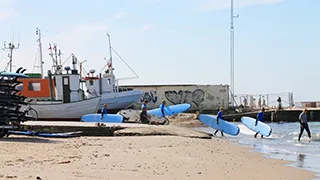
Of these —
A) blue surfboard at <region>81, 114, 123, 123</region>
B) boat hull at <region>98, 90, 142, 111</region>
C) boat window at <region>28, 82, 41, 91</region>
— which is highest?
boat window at <region>28, 82, 41, 91</region>

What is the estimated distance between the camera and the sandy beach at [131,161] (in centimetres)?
1040

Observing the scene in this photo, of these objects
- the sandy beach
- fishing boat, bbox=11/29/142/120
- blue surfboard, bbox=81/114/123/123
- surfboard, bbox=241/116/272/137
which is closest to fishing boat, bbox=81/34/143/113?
fishing boat, bbox=11/29/142/120

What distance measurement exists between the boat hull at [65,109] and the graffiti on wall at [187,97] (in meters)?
20.0

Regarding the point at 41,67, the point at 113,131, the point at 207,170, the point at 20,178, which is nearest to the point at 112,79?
the point at 41,67

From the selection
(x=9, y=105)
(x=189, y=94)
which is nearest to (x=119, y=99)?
(x=189, y=94)

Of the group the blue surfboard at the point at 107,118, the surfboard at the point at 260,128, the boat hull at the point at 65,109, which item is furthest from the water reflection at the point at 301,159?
the boat hull at the point at 65,109

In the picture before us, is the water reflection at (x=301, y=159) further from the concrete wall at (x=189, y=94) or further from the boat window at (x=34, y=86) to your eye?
the concrete wall at (x=189, y=94)

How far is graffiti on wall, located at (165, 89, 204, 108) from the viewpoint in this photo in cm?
5272

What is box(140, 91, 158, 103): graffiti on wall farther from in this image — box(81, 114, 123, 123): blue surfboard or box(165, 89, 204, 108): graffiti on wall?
box(81, 114, 123, 123): blue surfboard

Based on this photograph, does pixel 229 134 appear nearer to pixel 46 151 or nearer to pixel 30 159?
pixel 46 151

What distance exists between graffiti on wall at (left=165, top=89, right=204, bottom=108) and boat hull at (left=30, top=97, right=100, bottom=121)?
65.6 feet

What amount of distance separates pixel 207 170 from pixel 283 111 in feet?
123

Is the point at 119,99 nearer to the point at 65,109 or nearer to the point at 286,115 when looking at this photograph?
the point at 65,109

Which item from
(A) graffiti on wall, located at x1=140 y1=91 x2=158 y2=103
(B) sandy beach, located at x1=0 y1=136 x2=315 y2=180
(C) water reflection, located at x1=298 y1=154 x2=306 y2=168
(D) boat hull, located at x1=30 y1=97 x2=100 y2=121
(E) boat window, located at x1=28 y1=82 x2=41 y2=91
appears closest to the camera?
(B) sandy beach, located at x1=0 y1=136 x2=315 y2=180
